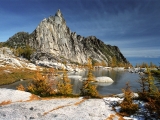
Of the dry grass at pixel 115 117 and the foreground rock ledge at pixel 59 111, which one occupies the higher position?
the foreground rock ledge at pixel 59 111

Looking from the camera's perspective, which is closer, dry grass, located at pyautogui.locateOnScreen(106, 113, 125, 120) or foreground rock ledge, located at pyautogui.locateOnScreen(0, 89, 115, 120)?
foreground rock ledge, located at pyautogui.locateOnScreen(0, 89, 115, 120)

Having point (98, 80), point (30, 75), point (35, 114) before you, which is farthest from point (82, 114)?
point (30, 75)

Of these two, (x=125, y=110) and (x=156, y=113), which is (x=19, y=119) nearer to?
(x=125, y=110)

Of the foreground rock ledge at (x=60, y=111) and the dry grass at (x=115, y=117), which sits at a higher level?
the foreground rock ledge at (x=60, y=111)

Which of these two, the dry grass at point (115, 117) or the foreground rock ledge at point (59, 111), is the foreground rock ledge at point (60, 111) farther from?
the dry grass at point (115, 117)

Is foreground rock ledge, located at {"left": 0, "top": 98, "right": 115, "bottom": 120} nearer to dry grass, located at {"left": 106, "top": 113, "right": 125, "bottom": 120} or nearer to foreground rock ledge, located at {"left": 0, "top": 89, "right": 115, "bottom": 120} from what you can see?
foreground rock ledge, located at {"left": 0, "top": 89, "right": 115, "bottom": 120}

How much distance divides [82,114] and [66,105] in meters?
4.63

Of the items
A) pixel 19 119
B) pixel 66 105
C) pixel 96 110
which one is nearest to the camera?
pixel 19 119

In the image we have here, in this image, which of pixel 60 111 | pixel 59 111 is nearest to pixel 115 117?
pixel 60 111

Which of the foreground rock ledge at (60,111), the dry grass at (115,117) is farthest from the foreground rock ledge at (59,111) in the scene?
the dry grass at (115,117)

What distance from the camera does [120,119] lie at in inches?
971

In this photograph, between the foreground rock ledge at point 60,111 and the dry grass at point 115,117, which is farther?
the dry grass at point 115,117

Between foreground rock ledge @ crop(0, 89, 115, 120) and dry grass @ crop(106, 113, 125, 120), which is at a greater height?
foreground rock ledge @ crop(0, 89, 115, 120)

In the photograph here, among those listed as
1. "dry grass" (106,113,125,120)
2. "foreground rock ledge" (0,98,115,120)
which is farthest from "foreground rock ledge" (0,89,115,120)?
"dry grass" (106,113,125,120)
